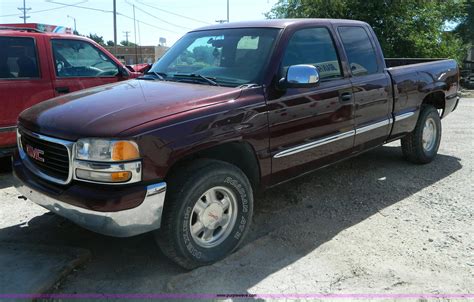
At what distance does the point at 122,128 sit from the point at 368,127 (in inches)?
113


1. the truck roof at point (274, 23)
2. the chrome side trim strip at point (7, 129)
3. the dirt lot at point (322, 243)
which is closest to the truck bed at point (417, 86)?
the dirt lot at point (322, 243)

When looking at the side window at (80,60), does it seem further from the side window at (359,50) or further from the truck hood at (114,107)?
the side window at (359,50)

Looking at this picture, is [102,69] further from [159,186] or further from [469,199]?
[469,199]

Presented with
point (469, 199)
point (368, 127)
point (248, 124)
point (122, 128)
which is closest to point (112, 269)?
point (122, 128)

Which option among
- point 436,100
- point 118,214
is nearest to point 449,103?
point 436,100

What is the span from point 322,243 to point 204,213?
111cm

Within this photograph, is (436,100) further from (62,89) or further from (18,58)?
(18,58)

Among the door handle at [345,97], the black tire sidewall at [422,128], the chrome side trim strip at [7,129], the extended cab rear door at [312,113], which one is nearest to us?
the extended cab rear door at [312,113]

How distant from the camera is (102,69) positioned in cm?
656

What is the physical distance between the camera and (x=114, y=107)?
3.14 m

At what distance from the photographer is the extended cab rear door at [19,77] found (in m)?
5.42

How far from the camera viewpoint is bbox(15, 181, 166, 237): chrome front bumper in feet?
9.19

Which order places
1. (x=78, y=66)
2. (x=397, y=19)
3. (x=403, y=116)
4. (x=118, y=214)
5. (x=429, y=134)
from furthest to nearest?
(x=397, y=19) < (x=78, y=66) < (x=429, y=134) < (x=403, y=116) < (x=118, y=214)

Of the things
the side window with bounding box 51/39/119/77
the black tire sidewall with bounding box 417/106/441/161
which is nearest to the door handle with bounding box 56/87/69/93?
the side window with bounding box 51/39/119/77
